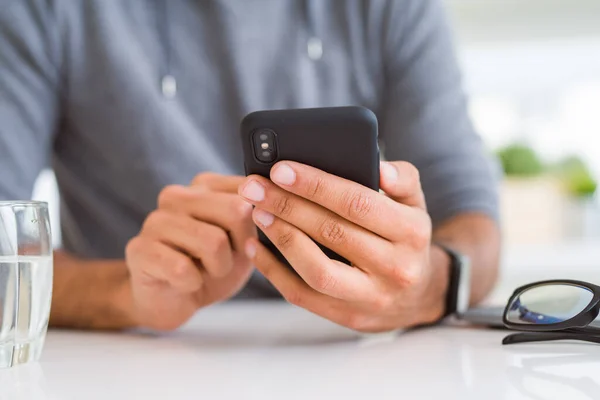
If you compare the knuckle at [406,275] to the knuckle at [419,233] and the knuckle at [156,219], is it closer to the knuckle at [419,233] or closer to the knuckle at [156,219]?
the knuckle at [419,233]

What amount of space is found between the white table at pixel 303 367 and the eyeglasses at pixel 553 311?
12mm

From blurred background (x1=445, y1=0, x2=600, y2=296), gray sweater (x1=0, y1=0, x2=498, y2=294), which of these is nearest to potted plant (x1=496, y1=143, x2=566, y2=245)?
blurred background (x1=445, y1=0, x2=600, y2=296)

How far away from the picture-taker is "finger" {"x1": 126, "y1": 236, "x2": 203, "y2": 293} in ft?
2.19

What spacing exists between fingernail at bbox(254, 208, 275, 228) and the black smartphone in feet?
0.14

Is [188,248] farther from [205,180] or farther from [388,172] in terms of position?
[388,172]

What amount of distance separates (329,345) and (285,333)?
3.4 inches

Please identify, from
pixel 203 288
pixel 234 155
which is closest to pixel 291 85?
pixel 234 155

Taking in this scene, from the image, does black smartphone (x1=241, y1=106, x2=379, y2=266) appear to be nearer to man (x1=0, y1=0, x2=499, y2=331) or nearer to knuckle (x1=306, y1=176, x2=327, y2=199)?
knuckle (x1=306, y1=176, x2=327, y2=199)

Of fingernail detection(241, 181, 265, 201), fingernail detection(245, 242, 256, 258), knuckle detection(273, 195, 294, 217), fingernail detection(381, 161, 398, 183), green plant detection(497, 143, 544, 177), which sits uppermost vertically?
fingernail detection(381, 161, 398, 183)

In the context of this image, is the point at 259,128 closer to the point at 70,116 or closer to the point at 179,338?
the point at 179,338

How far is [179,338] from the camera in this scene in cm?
71

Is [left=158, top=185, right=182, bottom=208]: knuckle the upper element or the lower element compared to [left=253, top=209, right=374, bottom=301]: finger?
upper

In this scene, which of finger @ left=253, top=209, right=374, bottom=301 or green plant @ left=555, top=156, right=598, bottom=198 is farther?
green plant @ left=555, top=156, right=598, bottom=198

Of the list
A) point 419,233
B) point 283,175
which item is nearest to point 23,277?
point 283,175
